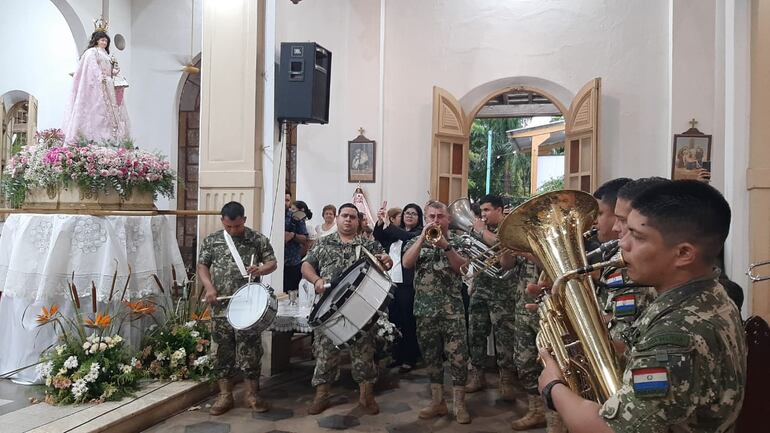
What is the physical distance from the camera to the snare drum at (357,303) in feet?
13.9

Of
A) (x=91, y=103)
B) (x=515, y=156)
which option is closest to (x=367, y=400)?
(x=91, y=103)

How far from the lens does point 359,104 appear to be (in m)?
10.4

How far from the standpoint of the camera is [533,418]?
4516 mm

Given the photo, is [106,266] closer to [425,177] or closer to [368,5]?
[425,177]

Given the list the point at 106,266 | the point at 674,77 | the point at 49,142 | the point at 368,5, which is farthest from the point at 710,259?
the point at 368,5

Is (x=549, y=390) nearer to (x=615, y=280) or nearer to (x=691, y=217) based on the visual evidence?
(x=691, y=217)

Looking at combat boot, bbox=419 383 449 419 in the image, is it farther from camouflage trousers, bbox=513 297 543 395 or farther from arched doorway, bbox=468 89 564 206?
arched doorway, bbox=468 89 564 206

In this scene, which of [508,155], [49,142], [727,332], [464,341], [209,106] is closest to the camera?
[727,332]

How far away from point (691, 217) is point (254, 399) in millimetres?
4068

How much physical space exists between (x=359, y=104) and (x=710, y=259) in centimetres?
924

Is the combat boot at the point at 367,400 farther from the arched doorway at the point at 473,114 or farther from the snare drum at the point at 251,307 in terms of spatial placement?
the arched doorway at the point at 473,114

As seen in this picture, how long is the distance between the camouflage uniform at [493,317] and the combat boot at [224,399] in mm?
2131

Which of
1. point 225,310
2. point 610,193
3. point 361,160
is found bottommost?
point 225,310

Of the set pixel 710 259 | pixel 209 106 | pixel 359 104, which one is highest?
pixel 359 104
